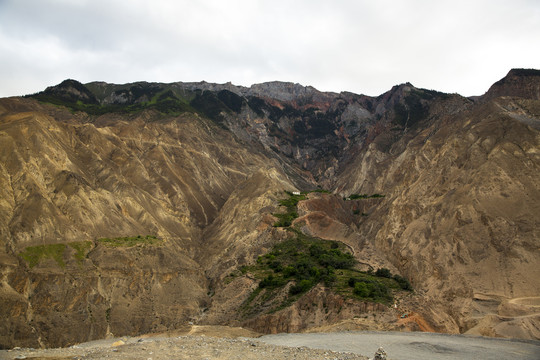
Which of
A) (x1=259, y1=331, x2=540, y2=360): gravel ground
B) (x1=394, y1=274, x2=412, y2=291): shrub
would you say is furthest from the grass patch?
(x1=394, y1=274, x2=412, y2=291): shrub

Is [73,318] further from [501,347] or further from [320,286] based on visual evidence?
[501,347]

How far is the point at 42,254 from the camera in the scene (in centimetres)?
4225

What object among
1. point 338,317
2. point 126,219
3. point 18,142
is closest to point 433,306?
point 338,317

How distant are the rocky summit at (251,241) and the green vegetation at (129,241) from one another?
0.40m

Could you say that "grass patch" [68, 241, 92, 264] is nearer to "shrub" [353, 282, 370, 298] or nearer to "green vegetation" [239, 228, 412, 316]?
"green vegetation" [239, 228, 412, 316]

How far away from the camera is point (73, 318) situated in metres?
38.6

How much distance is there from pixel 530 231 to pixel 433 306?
12.6m

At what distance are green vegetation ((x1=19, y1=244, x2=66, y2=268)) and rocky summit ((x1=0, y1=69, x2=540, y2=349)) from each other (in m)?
0.18

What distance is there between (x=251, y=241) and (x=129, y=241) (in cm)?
1702

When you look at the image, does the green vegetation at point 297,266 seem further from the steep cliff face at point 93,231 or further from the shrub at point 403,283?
the steep cliff face at point 93,231

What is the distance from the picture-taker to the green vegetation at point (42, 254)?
1615 inches

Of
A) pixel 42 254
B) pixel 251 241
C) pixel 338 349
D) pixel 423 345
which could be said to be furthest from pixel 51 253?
pixel 423 345

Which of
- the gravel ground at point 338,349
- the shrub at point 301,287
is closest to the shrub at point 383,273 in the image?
the shrub at point 301,287

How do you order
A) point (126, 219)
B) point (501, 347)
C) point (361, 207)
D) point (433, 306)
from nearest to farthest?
point (501, 347), point (433, 306), point (126, 219), point (361, 207)
